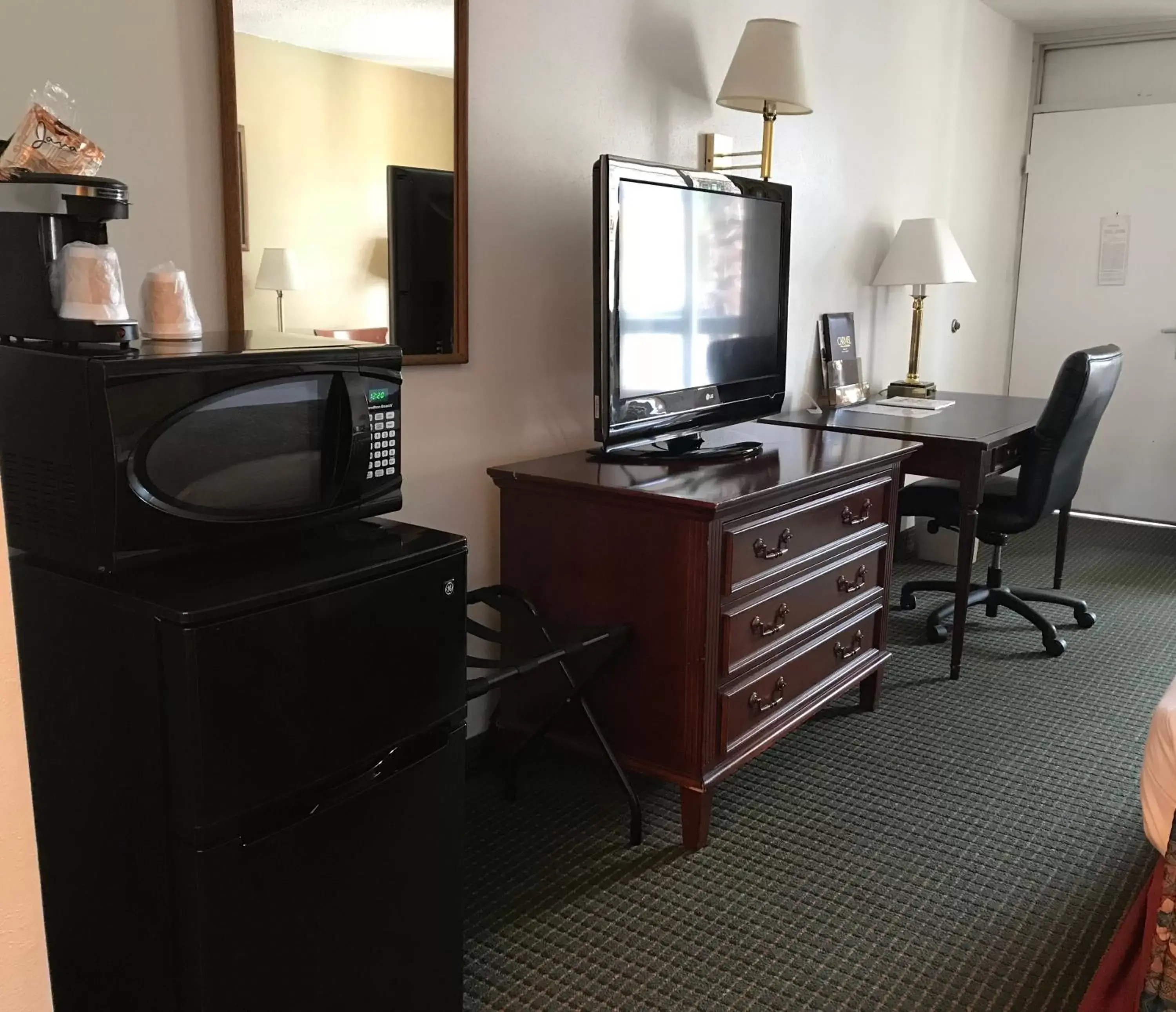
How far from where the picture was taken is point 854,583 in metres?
2.71

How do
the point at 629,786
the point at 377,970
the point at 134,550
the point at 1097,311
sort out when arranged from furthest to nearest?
1. the point at 1097,311
2. the point at 629,786
3. the point at 377,970
4. the point at 134,550

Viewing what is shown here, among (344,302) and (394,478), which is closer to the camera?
(394,478)

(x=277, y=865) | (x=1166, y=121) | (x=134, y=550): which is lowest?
(x=277, y=865)

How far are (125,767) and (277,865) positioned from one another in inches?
8.7

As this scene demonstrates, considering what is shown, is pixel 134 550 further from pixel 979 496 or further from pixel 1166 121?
pixel 1166 121

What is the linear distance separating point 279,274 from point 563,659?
0.94 meters

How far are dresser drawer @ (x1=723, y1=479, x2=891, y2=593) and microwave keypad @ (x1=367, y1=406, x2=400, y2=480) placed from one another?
833mm

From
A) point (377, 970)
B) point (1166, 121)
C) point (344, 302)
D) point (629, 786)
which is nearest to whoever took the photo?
point (377, 970)

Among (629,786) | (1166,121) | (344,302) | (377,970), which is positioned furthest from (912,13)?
(377,970)

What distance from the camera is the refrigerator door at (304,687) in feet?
3.97

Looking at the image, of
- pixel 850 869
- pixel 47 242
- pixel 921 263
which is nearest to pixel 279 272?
pixel 47 242

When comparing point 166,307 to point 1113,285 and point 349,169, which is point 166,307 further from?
point 1113,285

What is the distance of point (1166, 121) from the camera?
4.99 meters

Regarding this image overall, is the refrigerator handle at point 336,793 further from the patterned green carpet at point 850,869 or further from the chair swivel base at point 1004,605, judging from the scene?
the chair swivel base at point 1004,605
